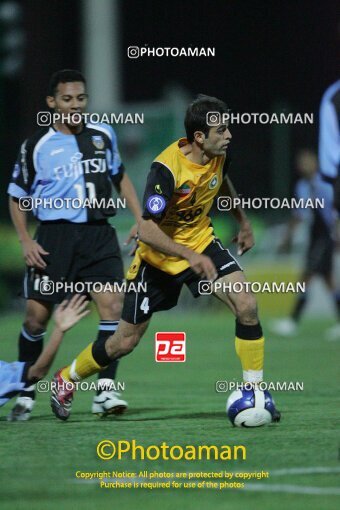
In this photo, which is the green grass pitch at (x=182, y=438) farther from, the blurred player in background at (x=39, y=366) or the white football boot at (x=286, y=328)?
the white football boot at (x=286, y=328)

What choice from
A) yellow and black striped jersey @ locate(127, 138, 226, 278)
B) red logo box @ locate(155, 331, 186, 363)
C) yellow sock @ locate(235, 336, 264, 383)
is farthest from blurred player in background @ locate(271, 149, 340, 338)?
yellow sock @ locate(235, 336, 264, 383)

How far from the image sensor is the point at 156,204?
20.3 feet

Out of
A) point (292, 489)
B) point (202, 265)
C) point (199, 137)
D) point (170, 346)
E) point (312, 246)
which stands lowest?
point (292, 489)

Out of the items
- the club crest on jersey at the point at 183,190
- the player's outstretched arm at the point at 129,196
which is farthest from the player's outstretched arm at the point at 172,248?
the player's outstretched arm at the point at 129,196

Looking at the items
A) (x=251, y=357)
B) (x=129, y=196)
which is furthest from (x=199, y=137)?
(x=251, y=357)

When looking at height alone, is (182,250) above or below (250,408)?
above

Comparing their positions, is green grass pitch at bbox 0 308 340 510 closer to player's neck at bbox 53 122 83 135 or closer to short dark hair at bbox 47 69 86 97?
player's neck at bbox 53 122 83 135

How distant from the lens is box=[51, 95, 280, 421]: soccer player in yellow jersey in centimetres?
626

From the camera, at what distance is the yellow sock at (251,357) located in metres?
6.36

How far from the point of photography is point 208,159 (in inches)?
256

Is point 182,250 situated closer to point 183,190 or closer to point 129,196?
point 183,190

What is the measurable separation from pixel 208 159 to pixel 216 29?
1290 cm

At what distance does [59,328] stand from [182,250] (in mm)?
772

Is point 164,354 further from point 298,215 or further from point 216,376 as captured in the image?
point 298,215
